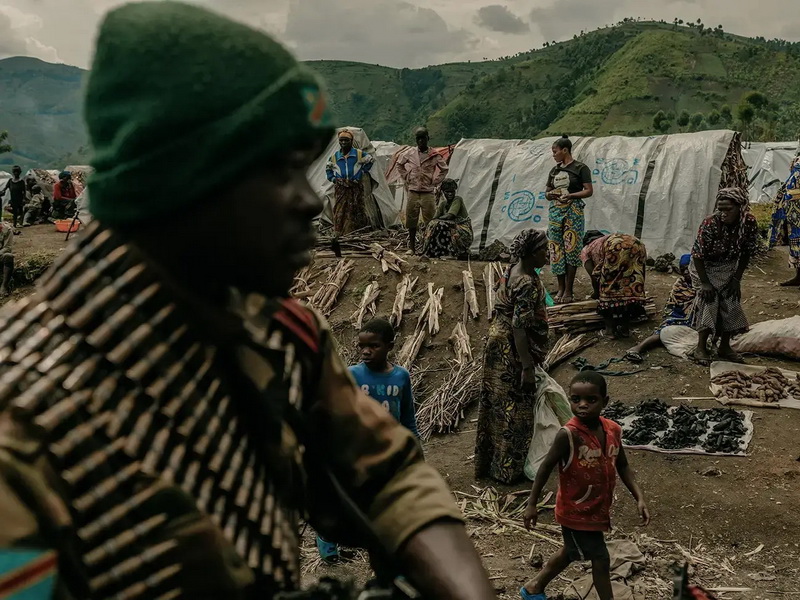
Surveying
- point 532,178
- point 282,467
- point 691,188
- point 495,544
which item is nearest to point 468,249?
point 532,178

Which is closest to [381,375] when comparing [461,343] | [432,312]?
[461,343]

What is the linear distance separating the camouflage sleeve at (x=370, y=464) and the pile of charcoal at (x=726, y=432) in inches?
242

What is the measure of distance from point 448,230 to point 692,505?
23.5 ft

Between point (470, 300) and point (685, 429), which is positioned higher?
point (470, 300)

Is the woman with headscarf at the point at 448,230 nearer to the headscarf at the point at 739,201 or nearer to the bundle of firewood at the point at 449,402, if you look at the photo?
the bundle of firewood at the point at 449,402

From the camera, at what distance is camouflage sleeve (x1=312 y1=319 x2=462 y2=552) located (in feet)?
4.32

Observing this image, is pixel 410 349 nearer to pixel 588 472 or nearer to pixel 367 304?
pixel 367 304

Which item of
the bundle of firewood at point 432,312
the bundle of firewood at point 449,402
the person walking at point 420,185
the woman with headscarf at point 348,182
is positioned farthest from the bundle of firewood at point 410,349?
the woman with headscarf at point 348,182

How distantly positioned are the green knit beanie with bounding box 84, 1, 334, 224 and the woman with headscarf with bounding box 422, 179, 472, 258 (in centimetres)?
1137

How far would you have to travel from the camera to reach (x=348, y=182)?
1434 centimetres

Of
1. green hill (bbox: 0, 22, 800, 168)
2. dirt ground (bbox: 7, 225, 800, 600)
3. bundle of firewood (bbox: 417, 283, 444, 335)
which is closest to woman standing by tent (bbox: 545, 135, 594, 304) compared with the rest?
dirt ground (bbox: 7, 225, 800, 600)

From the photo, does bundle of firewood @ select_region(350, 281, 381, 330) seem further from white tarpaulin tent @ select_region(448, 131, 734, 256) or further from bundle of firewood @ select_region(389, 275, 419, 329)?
white tarpaulin tent @ select_region(448, 131, 734, 256)

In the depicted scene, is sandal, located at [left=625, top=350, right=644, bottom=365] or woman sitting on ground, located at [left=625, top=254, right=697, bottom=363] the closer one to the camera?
sandal, located at [left=625, top=350, right=644, bottom=365]

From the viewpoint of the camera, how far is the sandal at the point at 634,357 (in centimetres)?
872
